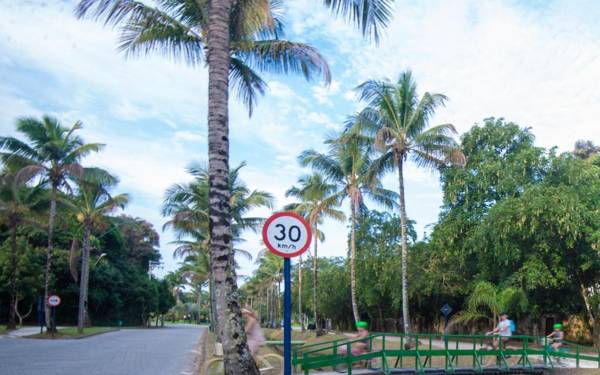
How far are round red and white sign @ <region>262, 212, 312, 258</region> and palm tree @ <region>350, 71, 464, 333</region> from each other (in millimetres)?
18653

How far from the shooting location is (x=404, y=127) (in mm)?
25812

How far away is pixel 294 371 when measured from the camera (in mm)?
11891

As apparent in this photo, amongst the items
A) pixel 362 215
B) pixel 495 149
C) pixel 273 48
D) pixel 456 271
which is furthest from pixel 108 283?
pixel 273 48

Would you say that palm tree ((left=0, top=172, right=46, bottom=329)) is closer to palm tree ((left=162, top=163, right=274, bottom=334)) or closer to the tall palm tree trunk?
palm tree ((left=162, top=163, right=274, bottom=334))

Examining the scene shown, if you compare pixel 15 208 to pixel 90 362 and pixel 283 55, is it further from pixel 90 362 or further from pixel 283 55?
pixel 283 55

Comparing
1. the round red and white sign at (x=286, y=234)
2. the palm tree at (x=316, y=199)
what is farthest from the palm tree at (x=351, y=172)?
the round red and white sign at (x=286, y=234)

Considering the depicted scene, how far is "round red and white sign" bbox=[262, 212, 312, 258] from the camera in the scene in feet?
22.1

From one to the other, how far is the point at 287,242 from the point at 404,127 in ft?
65.4

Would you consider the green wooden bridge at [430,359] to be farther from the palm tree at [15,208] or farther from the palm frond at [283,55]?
the palm tree at [15,208]

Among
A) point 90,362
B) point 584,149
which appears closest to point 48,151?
point 90,362

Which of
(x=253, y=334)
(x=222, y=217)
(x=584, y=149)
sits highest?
(x=584, y=149)

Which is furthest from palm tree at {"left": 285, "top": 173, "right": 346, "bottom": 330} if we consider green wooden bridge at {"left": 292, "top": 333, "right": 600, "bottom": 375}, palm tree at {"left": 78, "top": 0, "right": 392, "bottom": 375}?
palm tree at {"left": 78, "top": 0, "right": 392, "bottom": 375}

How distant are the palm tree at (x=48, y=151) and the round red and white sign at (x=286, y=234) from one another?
24.8 metres

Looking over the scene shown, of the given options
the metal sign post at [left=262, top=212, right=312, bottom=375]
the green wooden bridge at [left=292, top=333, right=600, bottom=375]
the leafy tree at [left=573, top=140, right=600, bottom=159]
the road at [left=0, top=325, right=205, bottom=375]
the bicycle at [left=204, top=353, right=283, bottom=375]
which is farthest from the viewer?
the leafy tree at [left=573, top=140, right=600, bottom=159]
